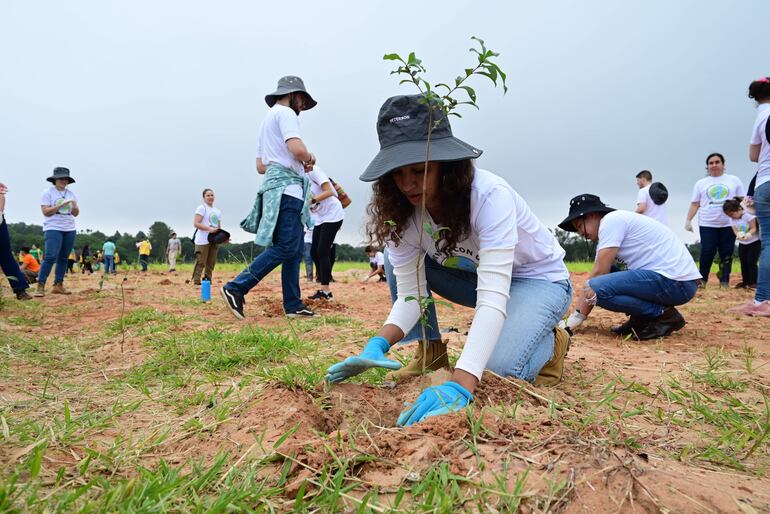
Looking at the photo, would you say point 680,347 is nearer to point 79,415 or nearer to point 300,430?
point 300,430

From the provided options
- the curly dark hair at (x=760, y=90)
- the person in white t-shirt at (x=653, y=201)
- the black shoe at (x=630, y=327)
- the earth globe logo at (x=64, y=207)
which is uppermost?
the curly dark hair at (x=760, y=90)

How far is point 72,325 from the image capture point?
4078 millimetres

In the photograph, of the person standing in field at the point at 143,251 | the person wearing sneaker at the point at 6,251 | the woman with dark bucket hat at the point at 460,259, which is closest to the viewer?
the woman with dark bucket hat at the point at 460,259

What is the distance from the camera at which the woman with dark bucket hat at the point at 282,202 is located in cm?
407

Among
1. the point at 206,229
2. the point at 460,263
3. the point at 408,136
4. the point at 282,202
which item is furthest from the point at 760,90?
the point at 206,229

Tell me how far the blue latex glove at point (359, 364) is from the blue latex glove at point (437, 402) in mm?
241

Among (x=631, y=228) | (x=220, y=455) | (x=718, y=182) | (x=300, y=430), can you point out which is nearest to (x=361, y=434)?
(x=300, y=430)

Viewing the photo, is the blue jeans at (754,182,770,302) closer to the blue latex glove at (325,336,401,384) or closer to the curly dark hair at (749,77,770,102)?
the curly dark hair at (749,77,770,102)

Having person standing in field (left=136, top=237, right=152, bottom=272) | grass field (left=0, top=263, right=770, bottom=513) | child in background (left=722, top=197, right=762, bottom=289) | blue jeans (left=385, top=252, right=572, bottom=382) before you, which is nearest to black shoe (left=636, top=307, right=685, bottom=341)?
grass field (left=0, top=263, right=770, bottom=513)

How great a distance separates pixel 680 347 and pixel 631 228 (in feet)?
2.97

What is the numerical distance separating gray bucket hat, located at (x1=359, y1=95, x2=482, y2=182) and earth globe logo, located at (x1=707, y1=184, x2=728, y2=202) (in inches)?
242

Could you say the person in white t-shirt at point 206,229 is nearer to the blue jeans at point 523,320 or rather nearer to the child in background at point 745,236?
the blue jeans at point 523,320

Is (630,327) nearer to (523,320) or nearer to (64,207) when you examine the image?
(523,320)

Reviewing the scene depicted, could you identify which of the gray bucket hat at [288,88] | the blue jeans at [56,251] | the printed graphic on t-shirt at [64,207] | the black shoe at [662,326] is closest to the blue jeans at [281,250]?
the gray bucket hat at [288,88]
